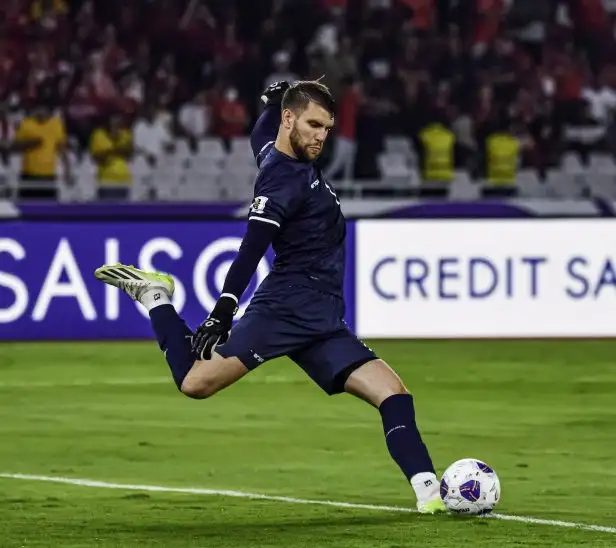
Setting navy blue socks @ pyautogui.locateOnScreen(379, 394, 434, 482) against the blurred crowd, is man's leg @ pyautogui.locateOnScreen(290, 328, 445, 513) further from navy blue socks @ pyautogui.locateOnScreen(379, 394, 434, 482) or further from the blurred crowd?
the blurred crowd

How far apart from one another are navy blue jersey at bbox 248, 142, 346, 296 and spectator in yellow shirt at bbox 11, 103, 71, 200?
37.9 feet

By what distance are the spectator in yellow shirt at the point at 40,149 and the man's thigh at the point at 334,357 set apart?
11.7m

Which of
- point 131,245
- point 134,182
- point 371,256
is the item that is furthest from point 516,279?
point 134,182

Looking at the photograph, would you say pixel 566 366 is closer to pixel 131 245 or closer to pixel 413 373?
pixel 413 373

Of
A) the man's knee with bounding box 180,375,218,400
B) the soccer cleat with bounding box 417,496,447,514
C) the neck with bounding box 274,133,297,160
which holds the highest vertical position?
the neck with bounding box 274,133,297,160

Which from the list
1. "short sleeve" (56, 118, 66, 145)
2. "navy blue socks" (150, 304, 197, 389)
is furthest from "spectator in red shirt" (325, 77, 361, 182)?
"navy blue socks" (150, 304, 197, 389)

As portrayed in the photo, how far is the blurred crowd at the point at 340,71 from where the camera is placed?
2062 centimetres

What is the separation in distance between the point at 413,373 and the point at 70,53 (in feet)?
29.5

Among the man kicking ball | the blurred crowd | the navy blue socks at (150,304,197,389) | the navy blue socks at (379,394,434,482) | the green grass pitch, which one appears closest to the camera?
the green grass pitch

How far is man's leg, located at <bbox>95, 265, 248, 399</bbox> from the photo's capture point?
788 centimetres

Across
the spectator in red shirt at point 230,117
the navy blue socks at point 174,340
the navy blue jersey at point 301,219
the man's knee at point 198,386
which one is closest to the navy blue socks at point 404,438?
the navy blue jersey at point 301,219

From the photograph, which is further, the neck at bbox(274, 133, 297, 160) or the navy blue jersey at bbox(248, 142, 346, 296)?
the neck at bbox(274, 133, 297, 160)

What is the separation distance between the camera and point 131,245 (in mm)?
16109

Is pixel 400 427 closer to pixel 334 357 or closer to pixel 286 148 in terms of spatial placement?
pixel 334 357
